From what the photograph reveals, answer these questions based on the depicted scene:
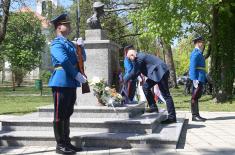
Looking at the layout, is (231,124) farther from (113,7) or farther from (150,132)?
(113,7)

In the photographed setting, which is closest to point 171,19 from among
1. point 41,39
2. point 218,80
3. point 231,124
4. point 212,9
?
point 212,9

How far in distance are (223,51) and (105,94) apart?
419 inches

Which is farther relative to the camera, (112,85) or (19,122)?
(112,85)

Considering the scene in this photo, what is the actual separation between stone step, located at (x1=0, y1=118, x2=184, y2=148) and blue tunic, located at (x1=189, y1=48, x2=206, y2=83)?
10.4ft

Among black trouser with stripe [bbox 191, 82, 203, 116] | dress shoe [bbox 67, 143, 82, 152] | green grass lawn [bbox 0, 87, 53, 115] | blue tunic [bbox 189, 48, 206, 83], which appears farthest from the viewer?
green grass lawn [bbox 0, 87, 53, 115]

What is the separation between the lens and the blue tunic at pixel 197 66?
12125mm

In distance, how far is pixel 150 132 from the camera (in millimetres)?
9141

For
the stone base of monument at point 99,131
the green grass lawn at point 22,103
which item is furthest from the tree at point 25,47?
the stone base of monument at point 99,131

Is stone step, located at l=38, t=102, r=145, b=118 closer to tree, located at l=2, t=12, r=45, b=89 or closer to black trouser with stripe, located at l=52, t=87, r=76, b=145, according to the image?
black trouser with stripe, located at l=52, t=87, r=76, b=145

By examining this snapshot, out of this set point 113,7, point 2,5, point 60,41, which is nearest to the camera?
point 60,41

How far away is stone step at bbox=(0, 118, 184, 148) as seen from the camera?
851cm

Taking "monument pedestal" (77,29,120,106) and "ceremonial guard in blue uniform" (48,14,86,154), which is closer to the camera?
"ceremonial guard in blue uniform" (48,14,86,154)

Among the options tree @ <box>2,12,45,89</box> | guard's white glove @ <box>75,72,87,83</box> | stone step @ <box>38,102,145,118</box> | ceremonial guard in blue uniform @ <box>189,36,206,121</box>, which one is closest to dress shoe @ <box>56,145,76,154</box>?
guard's white glove @ <box>75,72,87,83</box>

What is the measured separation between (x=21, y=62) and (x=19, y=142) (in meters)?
63.2
